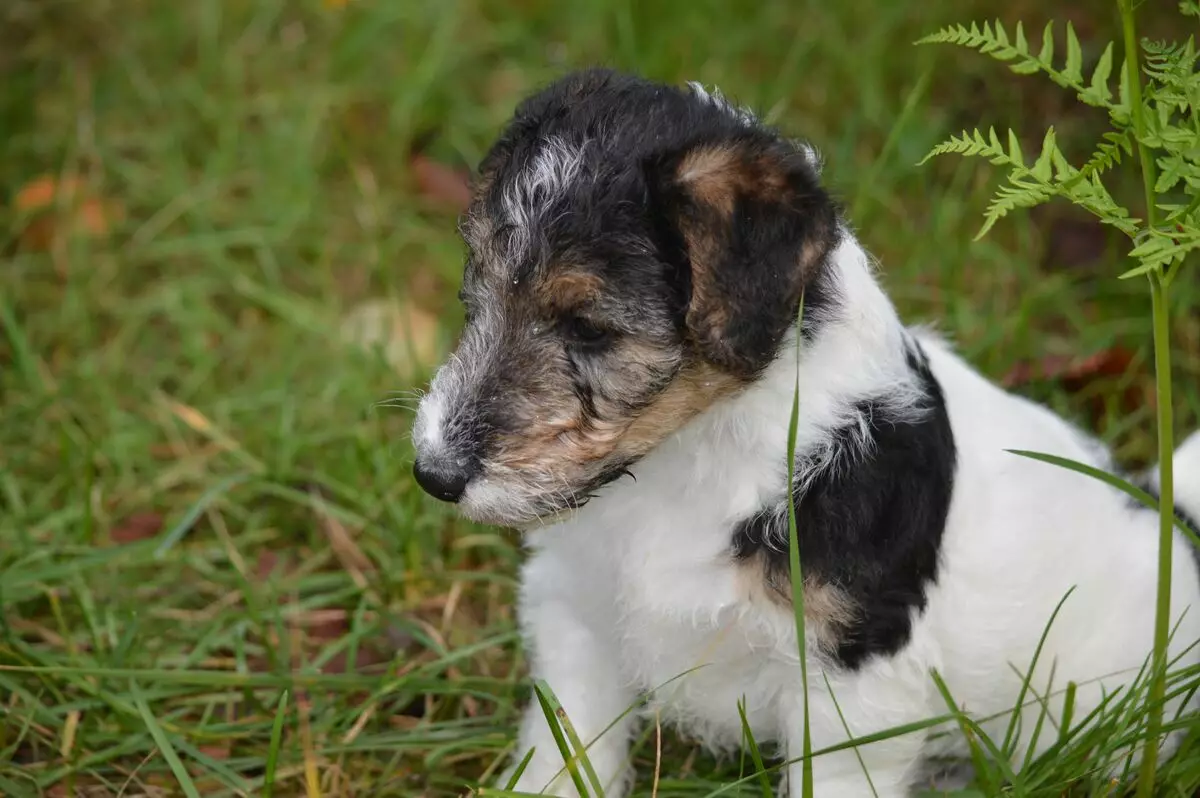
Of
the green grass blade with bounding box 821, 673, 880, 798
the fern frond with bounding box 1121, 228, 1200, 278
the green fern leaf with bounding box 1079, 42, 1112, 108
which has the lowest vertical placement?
the green grass blade with bounding box 821, 673, 880, 798

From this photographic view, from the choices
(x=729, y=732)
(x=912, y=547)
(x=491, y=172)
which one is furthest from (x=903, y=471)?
(x=491, y=172)

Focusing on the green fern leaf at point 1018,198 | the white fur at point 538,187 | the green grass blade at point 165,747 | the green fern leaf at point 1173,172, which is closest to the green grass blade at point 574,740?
the green grass blade at point 165,747

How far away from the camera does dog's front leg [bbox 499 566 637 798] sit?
412 cm

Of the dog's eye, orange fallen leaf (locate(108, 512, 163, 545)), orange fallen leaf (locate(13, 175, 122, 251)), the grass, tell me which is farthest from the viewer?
orange fallen leaf (locate(13, 175, 122, 251))

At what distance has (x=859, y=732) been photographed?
3734mm

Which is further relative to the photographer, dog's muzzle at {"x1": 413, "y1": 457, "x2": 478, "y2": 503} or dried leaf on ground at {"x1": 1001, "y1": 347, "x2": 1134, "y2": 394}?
dried leaf on ground at {"x1": 1001, "y1": 347, "x2": 1134, "y2": 394}

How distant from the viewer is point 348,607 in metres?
5.23

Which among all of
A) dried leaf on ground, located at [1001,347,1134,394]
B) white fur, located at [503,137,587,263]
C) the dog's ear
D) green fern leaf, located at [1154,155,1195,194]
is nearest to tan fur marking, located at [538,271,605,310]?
white fur, located at [503,137,587,263]

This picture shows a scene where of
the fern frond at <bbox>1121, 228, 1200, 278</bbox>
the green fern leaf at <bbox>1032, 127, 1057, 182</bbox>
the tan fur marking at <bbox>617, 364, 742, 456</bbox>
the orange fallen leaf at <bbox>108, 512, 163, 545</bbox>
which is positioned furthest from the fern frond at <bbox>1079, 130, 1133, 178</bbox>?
the orange fallen leaf at <bbox>108, 512, 163, 545</bbox>

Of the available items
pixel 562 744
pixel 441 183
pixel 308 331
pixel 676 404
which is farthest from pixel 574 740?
pixel 441 183

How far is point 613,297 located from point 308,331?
349 cm

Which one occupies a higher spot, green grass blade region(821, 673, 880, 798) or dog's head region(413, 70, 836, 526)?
dog's head region(413, 70, 836, 526)

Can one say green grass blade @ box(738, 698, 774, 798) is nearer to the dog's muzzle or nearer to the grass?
the grass

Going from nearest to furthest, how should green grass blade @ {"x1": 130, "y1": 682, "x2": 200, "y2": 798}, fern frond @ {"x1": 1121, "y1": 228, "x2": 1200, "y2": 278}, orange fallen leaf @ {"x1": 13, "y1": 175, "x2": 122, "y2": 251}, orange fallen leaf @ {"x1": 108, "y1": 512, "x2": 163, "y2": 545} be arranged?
fern frond @ {"x1": 1121, "y1": 228, "x2": 1200, "y2": 278} < green grass blade @ {"x1": 130, "y1": 682, "x2": 200, "y2": 798} < orange fallen leaf @ {"x1": 108, "y1": 512, "x2": 163, "y2": 545} < orange fallen leaf @ {"x1": 13, "y1": 175, "x2": 122, "y2": 251}
